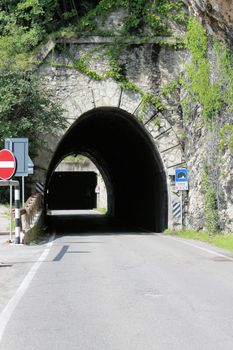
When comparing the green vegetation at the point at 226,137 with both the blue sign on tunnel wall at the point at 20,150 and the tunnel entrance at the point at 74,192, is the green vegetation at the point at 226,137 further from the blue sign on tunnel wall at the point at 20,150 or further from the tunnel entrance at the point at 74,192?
the tunnel entrance at the point at 74,192

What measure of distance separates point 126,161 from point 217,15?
2106 cm

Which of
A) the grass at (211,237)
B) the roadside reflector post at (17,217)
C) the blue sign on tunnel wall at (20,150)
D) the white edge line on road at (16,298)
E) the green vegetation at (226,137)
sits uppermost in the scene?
the green vegetation at (226,137)

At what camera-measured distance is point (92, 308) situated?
314 inches

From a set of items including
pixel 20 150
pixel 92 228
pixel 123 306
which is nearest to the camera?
pixel 123 306

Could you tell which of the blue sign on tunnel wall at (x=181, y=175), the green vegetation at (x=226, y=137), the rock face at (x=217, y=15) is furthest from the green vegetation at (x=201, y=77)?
the blue sign on tunnel wall at (x=181, y=175)

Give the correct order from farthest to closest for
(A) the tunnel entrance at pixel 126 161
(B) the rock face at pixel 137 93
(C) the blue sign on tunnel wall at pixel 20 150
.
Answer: (A) the tunnel entrance at pixel 126 161
(B) the rock face at pixel 137 93
(C) the blue sign on tunnel wall at pixel 20 150

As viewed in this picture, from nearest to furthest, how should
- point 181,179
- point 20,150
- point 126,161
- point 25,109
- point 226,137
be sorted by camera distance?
Answer: point 20,150, point 226,137, point 25,109, point 181,179, point 126,161

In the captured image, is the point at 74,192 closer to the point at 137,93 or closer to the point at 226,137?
the point at 137,93

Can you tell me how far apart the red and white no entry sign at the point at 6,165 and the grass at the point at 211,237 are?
243 inches

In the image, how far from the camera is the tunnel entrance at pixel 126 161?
29344mm

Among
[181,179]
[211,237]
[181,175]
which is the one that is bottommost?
[211,237]

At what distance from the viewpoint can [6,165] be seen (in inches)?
558

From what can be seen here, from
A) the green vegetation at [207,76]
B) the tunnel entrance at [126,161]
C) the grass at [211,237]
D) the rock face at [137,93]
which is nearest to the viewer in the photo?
the grass at [211,237]

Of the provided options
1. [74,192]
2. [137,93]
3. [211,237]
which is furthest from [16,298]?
[74,192]
